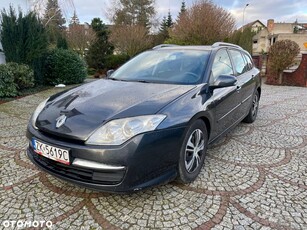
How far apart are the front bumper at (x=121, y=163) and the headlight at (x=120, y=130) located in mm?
43

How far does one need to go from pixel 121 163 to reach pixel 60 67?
8.69 meters

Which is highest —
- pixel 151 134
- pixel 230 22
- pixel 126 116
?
pixel 230 22

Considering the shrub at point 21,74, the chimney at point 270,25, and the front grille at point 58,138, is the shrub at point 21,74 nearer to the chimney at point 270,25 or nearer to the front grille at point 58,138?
the front grille at point 58,138

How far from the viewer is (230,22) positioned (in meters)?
14.7

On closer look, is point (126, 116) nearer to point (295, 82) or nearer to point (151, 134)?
point (151, 134)

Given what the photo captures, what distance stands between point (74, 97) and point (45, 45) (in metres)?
6.88

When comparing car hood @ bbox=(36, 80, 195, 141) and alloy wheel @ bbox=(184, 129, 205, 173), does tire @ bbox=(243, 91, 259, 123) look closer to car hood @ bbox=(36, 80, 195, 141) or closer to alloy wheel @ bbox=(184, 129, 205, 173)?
alloy wheel @ bbox=(184, 129, 205, 173)

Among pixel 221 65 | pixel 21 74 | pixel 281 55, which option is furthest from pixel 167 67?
pixel 281 55

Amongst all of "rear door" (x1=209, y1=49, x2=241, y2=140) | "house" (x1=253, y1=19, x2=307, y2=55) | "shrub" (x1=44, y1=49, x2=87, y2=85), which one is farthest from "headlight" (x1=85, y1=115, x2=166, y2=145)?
"house" (x1=253, y1=19, x2=307, y2=55)

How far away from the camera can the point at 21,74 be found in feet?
24.5

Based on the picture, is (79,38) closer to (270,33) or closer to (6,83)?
(6,83)

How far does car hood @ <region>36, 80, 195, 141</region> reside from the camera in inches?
77.1

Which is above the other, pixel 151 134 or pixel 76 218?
pixel 151 134

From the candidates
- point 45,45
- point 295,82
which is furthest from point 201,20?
point 45,45
